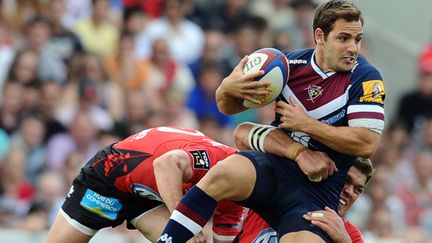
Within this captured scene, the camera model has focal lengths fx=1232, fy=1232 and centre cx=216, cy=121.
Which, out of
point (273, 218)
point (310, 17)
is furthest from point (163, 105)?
point (273, 218)

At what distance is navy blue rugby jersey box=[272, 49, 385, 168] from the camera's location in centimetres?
759

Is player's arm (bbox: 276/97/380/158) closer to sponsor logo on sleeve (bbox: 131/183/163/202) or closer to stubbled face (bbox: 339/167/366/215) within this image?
stubbled face (bbox: 339/167/366/215)

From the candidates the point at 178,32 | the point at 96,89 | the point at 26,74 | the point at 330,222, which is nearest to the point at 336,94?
the point at 330,222

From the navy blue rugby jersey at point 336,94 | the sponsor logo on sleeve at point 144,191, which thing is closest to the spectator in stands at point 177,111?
the sponsor logo on sleeve at point 144,191

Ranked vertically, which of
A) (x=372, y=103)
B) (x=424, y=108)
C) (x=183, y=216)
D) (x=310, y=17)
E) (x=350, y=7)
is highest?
(x=350, y=7)

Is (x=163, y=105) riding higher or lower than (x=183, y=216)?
lower

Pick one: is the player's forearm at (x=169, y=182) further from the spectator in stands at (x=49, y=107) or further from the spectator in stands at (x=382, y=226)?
the spectator in stands at (x=382, y=226)

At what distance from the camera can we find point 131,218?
348 inches

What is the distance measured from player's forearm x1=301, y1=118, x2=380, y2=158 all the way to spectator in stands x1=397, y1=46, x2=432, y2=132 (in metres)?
7.93

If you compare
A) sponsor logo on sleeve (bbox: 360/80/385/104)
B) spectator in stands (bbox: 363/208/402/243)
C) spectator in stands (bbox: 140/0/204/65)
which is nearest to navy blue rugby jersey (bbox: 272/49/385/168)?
sponsor logo on sleeve (bbox: 360/80/385/104)

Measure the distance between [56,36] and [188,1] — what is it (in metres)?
2.34

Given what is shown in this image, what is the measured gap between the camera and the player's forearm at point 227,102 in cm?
787

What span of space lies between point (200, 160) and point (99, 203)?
0.94 meters

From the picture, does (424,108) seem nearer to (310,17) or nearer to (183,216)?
(310,17)
